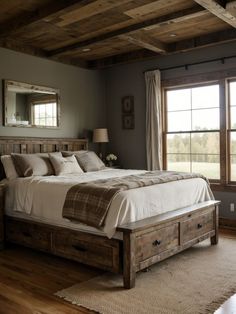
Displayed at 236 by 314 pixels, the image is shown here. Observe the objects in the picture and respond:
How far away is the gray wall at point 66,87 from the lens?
507cm

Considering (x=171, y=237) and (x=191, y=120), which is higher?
(x=191, y=120)

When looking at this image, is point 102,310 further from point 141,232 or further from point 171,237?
point 171,237

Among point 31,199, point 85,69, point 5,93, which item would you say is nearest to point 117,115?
point 85,69

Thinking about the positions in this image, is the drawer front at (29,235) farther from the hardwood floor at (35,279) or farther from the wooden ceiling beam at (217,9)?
the wooden ceiling beam at (217,9)

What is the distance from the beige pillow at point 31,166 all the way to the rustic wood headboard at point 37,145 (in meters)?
0.35

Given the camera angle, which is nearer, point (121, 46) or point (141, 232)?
point (141, 232)

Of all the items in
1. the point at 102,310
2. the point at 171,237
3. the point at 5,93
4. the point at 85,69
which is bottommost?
the point at 102,310

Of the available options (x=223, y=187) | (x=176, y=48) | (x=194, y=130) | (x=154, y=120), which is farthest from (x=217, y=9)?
(x=223, y=187)

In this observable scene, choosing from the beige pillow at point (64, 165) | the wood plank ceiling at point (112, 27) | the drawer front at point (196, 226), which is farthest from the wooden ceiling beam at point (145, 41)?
the drawer front at point (196, 226)

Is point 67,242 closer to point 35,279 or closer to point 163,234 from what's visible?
point 35,279

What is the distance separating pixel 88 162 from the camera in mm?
5105

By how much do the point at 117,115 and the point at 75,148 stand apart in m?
1.17

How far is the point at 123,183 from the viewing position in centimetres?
330

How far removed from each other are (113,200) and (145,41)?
288cm
